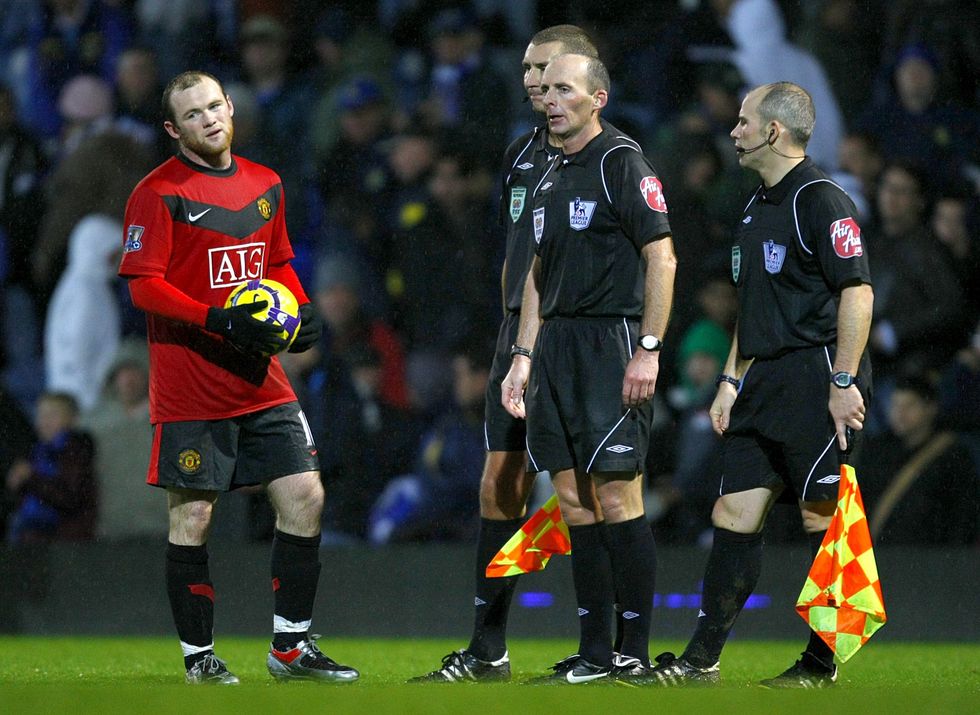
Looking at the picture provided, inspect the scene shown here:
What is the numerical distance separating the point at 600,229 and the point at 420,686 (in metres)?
1.44

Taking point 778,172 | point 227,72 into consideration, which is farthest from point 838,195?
point 227,72

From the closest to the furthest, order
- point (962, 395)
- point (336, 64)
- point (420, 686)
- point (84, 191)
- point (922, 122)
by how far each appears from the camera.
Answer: point (420, 686) → point (962, 395) → point (922, 122) → point (84, 191) → point (336, 64)

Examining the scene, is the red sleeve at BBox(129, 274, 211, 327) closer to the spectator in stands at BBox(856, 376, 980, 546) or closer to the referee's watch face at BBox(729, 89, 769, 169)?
the referee's watch face at BBox(729, 89, 769, 169)

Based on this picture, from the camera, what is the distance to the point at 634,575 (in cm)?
441

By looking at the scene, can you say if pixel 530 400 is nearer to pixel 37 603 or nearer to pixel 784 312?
pixel 784 312

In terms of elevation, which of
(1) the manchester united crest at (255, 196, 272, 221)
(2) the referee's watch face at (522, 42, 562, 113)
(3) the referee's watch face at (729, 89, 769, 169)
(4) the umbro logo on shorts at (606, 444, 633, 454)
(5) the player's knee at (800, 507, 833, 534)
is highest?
(2) the referee's watch face at (522, 42, 562, 113)

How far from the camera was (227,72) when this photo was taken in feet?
28.9

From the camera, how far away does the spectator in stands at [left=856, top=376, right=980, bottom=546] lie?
7.29m

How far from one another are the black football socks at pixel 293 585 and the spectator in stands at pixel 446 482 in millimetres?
2965

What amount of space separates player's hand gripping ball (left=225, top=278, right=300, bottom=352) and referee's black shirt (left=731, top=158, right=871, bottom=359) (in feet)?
4.51

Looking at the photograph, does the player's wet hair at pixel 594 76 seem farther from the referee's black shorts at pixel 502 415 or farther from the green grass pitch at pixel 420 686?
the green grass pitch at pixel 420 686

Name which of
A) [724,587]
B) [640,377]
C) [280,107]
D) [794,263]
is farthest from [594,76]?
[280,107]

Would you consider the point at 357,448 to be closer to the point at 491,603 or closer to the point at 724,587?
the point at 491,603

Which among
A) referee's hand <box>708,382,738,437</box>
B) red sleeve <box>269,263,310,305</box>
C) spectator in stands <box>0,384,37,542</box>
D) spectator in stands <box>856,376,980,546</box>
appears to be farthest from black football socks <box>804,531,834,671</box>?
spectator in stands <box>0,384,37,542</box>
